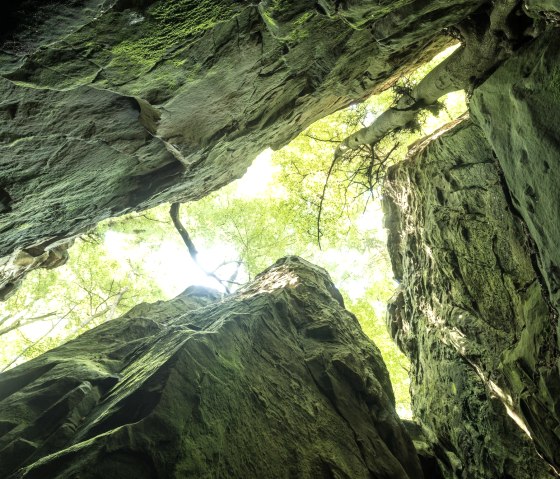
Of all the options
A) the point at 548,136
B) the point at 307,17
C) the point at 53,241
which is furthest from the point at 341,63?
the point at 53,241

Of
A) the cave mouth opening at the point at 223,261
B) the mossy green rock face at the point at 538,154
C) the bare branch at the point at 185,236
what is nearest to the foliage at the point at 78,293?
the cave mouth opening at the point at 223,261

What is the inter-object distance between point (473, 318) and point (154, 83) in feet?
25.5

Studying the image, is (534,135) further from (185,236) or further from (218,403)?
(185,236)

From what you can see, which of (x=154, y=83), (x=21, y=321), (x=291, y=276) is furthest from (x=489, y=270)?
(x=21, y=321)

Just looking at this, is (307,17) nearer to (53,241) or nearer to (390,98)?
(53,241)

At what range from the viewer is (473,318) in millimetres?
8031

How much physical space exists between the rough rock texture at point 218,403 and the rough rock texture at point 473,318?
1425 millimetres

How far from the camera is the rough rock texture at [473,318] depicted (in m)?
5.85

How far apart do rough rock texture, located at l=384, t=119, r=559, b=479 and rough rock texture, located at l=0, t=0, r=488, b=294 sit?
2888 millimetres

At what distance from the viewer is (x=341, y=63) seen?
6.54 m

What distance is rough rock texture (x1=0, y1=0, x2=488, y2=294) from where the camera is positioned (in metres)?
2.99

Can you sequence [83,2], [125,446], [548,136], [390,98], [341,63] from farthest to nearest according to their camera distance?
[390,98], [341,63], [125,446], [548,136], [83,2]

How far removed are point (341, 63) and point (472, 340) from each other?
6.40 m

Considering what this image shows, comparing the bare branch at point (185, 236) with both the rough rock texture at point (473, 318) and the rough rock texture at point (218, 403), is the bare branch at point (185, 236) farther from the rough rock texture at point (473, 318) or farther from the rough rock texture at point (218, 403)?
the rough rock texture at point (473, 318)
